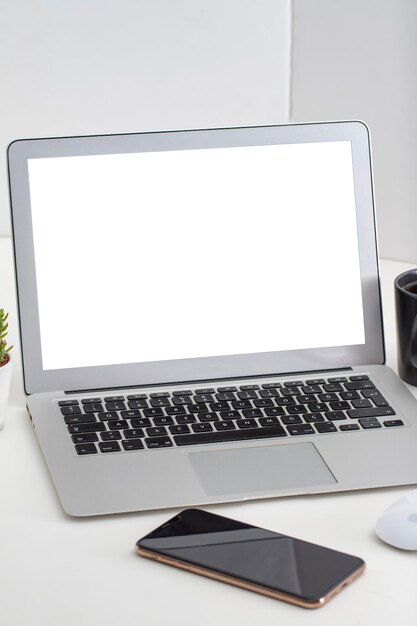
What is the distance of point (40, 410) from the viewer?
2.88 ft

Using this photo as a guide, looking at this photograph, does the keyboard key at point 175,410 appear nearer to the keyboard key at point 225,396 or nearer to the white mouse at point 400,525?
the keyboard key at point 225,396

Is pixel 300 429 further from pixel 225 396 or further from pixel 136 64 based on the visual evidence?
pixel 136 64

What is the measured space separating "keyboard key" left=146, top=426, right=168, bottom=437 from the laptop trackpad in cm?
4

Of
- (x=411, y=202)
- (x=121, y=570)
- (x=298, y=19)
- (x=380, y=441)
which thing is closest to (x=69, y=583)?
(x=121, y=570)

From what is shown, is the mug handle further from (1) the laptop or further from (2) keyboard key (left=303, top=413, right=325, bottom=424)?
(2) keyboard key (left=303, top=413, right=325, bottom=424)

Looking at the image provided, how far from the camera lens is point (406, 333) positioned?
96 cm

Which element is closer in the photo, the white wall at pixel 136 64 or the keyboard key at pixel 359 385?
the keyboard key at pixel 359 385

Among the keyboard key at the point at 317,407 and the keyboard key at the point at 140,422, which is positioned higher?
the keyboard key at the point at 140,422

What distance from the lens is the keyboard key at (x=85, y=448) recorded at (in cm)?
81

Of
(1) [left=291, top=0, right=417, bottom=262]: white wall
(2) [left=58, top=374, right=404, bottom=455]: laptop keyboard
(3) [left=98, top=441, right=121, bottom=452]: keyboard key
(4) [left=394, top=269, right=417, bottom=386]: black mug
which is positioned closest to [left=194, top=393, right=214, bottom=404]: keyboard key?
(2) [left=58, top=374, right=404, bottom=455]: laptop keyboard

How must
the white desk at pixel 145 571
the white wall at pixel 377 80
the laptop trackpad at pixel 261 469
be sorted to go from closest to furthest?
the white desk at pixel 145 571 < the laptop trackpad at pixel 261 469 < the white wall at pixel 377 80

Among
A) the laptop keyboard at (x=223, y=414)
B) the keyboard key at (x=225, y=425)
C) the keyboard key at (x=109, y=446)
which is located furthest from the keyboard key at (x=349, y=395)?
the keyboard key at (x=109, y=446)

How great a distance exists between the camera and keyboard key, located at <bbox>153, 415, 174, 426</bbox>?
0.85 meters

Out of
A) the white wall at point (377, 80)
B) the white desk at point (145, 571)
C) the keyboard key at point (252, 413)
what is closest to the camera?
the white desk at point (145, 571)
